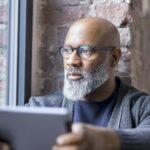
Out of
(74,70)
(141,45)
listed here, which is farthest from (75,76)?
(141,45)

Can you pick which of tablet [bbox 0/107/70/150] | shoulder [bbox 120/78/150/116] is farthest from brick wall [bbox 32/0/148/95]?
tablet [bbox 0/107/70/150]

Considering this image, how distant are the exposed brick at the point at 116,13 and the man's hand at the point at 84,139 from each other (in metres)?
0.94

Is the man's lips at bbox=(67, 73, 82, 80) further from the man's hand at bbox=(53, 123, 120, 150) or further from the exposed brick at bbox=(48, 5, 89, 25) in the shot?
the man's hand at bbox=(53, 123, 120, 150)

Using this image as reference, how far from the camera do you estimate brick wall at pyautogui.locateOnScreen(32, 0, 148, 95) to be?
5.09ft

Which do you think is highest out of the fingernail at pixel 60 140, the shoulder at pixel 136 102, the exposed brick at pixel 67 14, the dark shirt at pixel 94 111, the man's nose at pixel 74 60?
the exposed brick at pixel 67 14

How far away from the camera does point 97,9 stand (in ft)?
5.14

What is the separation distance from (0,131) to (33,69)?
90cm

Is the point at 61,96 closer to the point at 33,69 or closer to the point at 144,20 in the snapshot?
the point at 33,69

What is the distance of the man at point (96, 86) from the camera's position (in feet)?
4.26

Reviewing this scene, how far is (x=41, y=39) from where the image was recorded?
1.59 metres

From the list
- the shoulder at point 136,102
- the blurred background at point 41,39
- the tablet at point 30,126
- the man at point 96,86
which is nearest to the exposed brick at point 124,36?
the blurred background at point 41,39

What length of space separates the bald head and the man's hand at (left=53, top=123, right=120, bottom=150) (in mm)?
709

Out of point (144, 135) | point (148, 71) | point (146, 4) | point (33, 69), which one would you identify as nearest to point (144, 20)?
point (146, 4)

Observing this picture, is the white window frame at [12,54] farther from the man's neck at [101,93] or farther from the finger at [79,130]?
the finger at [79,130]
